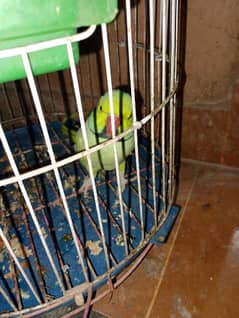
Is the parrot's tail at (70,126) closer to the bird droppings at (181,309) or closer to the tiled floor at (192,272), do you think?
the tiled floor at (192,272)

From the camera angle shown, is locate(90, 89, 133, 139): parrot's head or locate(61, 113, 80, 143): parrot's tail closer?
locate(90, 89, 133, 139): parrot's head

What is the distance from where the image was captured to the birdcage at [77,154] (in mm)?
407

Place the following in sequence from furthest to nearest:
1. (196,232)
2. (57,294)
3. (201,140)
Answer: (201,140) < (196,232) < (57,294)

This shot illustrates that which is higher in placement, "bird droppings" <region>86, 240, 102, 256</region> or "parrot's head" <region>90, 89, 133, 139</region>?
"parrot's head" <region>90, 89, 133, 139</region>

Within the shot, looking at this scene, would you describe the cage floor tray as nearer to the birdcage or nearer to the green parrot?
the birdcage

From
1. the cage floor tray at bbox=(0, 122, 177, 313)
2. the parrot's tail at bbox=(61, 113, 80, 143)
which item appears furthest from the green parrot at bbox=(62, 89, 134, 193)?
the parrot's tail at bbox=(61, 113, 80, 143)

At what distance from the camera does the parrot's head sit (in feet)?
2.41

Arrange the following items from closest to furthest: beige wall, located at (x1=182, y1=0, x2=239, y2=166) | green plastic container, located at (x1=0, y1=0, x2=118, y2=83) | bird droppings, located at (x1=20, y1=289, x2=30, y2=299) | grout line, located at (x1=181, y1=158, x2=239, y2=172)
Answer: green plastic container, located at (x1=0, y1=0, x2=118, y2=83) < bird droppings, located at (x1=20, y1=289, x2=30, y2=299) < beige wall, located at (x1=182, y1=0, x2=239, y2=166) < grout line, located at (x1=181, y1=158, x2=239, y2=172)

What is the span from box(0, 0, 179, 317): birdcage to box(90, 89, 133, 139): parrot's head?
0.01 m

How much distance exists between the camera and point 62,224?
2.80 ft

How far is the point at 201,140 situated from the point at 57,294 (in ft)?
2.50

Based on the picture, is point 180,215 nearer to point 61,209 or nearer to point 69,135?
point 61,209

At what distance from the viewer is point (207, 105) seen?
41.4 inches

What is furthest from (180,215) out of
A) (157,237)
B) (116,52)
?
(116,52)
